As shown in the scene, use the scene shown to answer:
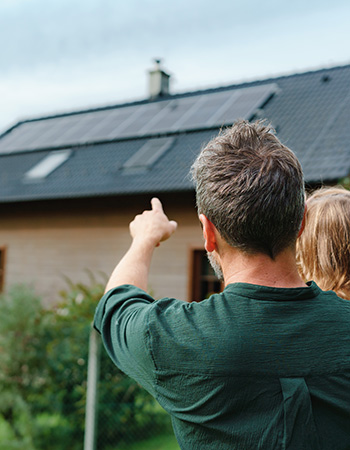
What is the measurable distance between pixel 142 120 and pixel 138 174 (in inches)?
123

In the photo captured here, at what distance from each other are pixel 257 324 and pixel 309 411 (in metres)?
0.21

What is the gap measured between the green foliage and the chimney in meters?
10.7

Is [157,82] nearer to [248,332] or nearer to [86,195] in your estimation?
[86,195]

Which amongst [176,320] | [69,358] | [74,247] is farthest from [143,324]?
[74,247]

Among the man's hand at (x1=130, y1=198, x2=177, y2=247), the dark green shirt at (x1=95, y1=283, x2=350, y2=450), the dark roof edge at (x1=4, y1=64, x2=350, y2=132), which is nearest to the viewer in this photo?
the dark green shirt at (x1=95, y1=283, x2=350, y2=450)

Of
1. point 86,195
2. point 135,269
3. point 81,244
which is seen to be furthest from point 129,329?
point 81,244

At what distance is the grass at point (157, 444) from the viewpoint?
649 centimetres

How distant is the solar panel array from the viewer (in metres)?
12.0

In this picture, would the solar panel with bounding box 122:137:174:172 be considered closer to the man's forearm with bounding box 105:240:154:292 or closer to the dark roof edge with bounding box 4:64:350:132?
the dark roof edge with bounding box 4:64:350:132

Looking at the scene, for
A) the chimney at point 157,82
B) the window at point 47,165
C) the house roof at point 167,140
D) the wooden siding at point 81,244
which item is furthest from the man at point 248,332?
the chimney at point 157,82

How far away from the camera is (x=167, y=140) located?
472 inches

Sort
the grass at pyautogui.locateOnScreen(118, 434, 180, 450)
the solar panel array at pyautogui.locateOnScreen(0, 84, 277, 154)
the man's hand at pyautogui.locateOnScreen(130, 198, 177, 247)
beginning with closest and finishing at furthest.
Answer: the man's hand at pyautogui.locateOnScreen(130, 198, 177, 247)
the grass at pyautogui.locateOnScreen(118, 434, 180, 450)
the solar panel array at pyautogui.locateOnScreen(0, 84, 277, 154)

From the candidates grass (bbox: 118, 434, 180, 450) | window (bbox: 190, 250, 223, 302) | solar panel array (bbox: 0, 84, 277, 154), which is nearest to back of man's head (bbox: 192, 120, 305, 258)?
grass (bbox: 118, 434, 180, 450)

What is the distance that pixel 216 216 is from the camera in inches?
53.9
